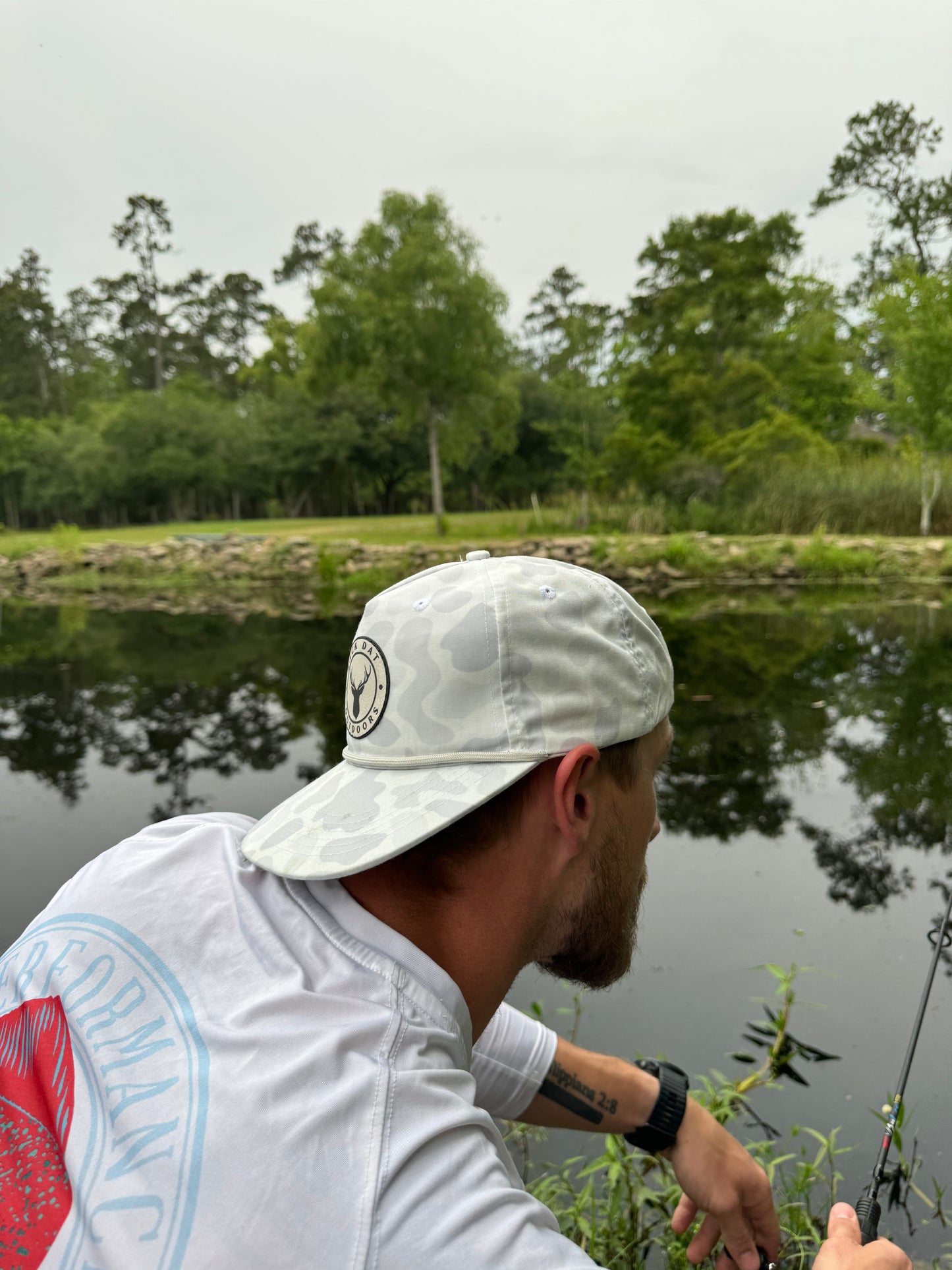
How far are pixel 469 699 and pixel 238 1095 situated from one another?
422 mm

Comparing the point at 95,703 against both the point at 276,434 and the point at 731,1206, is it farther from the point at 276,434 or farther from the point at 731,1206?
the point at 276,434

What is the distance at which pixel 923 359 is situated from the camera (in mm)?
14703

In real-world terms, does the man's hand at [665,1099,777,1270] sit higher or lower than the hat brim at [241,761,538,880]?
lower

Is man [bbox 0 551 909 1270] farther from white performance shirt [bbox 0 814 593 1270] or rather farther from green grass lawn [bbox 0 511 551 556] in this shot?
green grass lawn [bbox 0 511 551 556]

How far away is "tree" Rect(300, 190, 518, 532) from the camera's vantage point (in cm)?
1802

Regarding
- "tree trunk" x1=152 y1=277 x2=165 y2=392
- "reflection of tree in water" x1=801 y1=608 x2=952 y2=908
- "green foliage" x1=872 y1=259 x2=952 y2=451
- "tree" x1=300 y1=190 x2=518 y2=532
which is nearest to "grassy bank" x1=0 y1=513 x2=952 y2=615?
"green foliage" x1=872 y1=259 x2=952 y2=451

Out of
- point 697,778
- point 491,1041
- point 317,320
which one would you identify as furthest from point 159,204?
point 491,1041

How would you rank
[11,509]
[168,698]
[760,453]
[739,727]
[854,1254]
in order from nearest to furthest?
1. [854,1254]
2. [739,727]
3. [168,698]
4. [760,453]
5. [11,509]

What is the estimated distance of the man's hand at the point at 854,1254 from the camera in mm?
848

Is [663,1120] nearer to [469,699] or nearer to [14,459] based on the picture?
[469,699]

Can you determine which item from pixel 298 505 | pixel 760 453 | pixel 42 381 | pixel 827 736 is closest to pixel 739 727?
pixel 827 736

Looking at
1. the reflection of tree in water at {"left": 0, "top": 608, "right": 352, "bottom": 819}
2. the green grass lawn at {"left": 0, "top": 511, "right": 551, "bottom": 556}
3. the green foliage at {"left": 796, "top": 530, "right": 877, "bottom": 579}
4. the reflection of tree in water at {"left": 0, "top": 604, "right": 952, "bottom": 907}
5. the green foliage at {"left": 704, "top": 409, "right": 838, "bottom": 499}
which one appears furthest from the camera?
the green foliage at {"left": 704, "top": 409, "right": 838, "bottom": 499}

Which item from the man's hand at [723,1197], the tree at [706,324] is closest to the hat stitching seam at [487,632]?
the man's hand at [723,1197]

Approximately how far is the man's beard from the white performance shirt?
0.18m
